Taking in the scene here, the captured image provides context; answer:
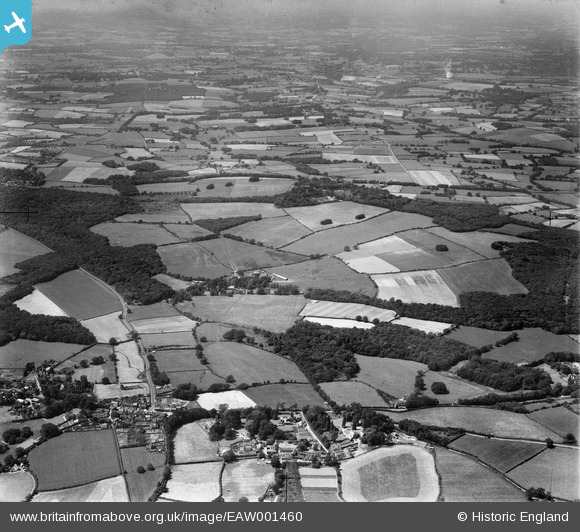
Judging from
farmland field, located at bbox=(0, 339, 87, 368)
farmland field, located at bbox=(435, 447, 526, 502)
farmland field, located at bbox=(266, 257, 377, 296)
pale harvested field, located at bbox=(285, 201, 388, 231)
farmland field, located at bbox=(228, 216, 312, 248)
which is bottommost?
farmland field, located at bbox=(435, 447, 526, 502)

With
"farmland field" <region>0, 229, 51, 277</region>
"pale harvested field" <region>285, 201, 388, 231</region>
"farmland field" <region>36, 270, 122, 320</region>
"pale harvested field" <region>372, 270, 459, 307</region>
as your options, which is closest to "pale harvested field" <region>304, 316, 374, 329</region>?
"pale harvested field" <region>372, 270, 459, 307</region>

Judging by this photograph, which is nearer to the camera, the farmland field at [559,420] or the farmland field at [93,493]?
the farmland field at [93,493]

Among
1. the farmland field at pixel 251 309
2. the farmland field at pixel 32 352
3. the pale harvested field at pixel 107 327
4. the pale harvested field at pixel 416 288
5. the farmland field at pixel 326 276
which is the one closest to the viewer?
the farmland field at pixel 32 352

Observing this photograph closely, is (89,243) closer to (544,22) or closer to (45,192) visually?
(45,192)

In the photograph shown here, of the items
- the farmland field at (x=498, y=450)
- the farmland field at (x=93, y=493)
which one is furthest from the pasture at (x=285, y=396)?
the farmland field at (x=93, y=493)

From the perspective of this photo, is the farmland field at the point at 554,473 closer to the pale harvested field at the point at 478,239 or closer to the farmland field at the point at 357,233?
the pale harvested field at the point at 478,239

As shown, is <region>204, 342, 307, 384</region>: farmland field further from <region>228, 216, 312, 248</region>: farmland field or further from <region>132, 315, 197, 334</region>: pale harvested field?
<region>228, 216, 312, 248</region>: farmland field
